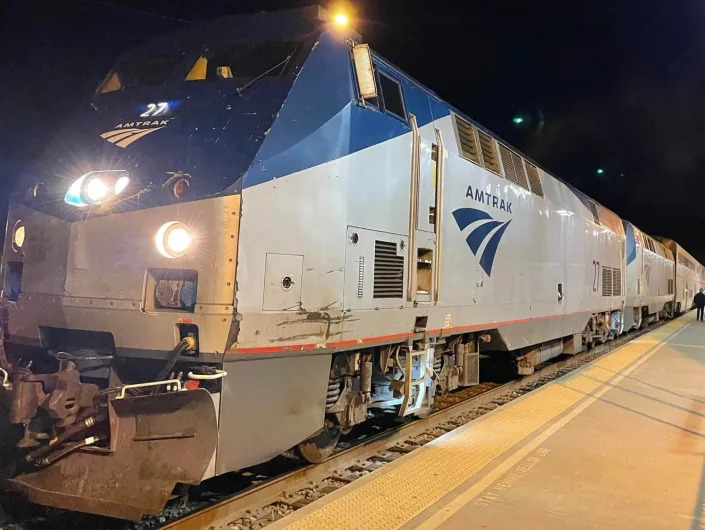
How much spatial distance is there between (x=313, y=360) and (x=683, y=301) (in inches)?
1424

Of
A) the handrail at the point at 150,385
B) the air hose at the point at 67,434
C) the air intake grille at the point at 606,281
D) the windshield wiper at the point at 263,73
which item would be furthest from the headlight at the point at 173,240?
the air intake grille at the point at 606,281

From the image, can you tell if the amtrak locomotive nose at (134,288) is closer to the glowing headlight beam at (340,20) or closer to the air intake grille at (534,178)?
the glowing headlight beam at (340,20)

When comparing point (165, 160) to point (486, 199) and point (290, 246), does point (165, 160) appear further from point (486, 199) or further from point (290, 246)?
point (486, 199)

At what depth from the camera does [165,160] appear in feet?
13.0

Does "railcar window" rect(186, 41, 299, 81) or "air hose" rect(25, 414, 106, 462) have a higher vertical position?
"railcar window" rect(186, 41, 299, 81)

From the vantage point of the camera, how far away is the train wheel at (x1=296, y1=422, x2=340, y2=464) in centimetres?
491

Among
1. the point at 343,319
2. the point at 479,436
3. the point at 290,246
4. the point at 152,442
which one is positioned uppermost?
the point at 290,246

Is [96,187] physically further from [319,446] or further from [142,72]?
[319,446]

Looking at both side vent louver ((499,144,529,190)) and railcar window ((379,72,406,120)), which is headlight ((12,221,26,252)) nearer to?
railcar window ((379,72,406,120))

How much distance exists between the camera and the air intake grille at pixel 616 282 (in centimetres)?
1453

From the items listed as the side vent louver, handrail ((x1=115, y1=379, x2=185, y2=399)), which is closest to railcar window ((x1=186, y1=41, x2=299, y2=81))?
handrail ((x1=115, y1=379, x2=185, y2=399))

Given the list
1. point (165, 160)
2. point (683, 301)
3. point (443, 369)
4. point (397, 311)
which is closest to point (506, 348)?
point (443, 369)

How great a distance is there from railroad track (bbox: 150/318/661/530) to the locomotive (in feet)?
0.95

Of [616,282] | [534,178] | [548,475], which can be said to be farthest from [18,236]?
[616,282]
